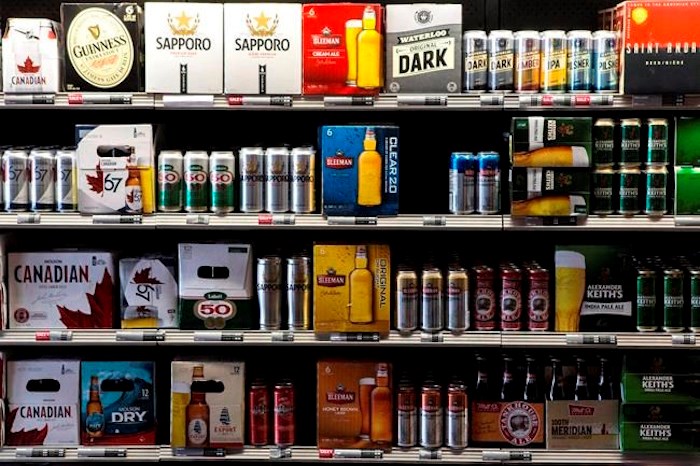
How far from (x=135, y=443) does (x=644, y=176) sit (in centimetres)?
253

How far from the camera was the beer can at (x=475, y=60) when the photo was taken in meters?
4.04

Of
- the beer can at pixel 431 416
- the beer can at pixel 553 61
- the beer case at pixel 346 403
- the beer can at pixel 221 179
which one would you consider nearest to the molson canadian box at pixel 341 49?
the beer can at pixel 221 179

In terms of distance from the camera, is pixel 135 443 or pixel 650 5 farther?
pixel 135 443

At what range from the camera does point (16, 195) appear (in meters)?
4.14

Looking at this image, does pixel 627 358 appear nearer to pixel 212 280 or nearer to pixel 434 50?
pixel 434 50

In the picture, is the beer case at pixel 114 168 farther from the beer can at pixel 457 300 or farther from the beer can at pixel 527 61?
the beer can at pixel 527 61

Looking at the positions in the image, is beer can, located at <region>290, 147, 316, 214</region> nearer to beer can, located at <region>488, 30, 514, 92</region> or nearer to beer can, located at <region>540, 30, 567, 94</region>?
beer can, located at <region>488, 30, 514, 92</region>

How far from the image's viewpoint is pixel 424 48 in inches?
158

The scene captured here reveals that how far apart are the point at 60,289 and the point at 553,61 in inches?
94.1

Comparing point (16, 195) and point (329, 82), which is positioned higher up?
point (329, 82)

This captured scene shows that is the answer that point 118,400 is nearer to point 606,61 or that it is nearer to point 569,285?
point 569,285

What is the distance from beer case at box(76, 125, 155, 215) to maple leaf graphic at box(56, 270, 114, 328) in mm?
327

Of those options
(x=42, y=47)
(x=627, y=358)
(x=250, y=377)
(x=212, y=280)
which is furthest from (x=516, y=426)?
(x=42, y=47)

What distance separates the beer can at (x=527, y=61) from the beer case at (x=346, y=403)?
1393 millimetres
